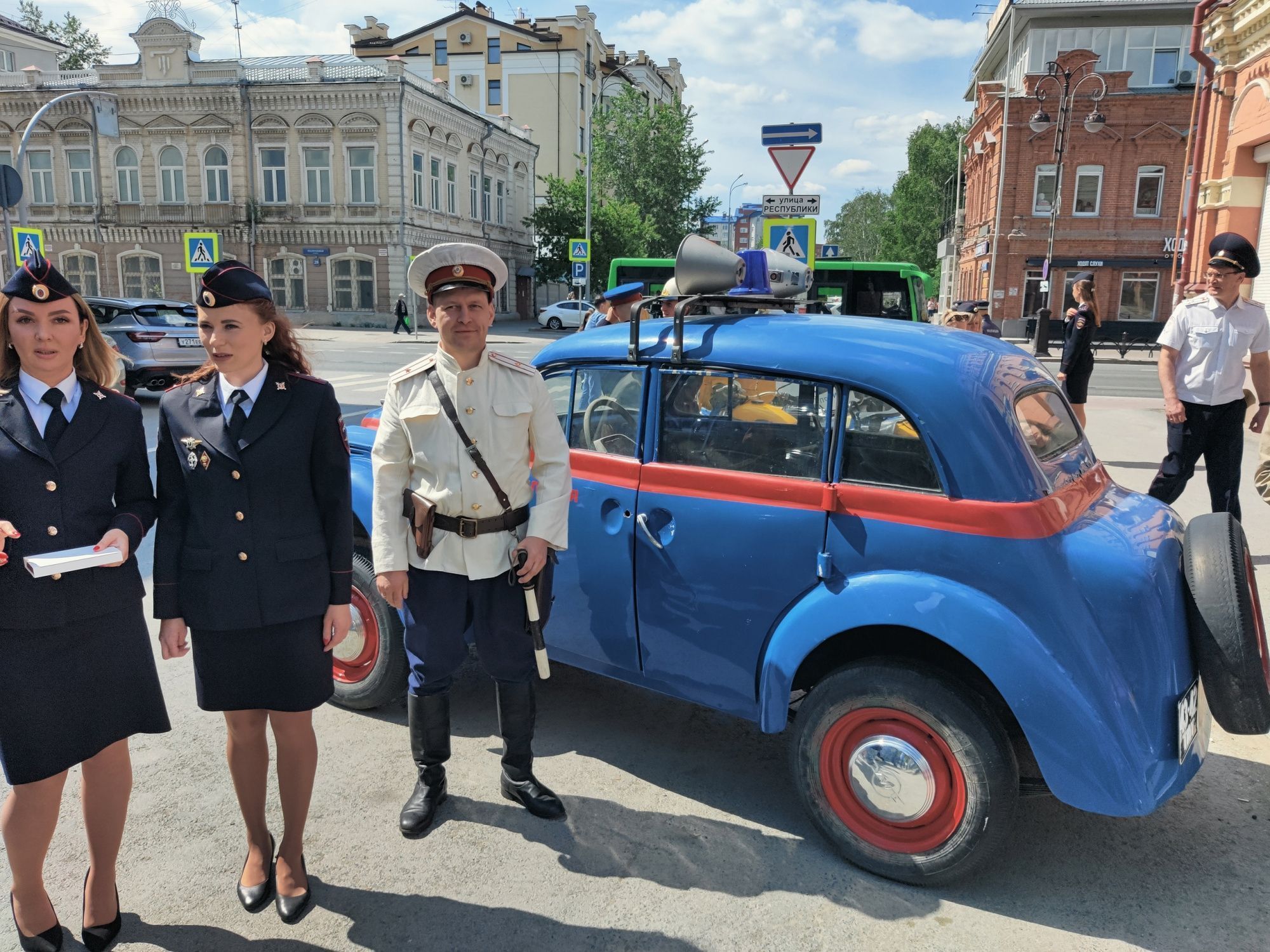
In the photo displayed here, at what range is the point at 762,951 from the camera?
2.62 metres

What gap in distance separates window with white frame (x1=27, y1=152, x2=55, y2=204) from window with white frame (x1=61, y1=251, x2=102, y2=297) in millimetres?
2305

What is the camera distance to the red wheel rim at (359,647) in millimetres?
3957

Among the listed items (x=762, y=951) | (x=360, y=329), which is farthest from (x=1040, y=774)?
(x=360, y=329)

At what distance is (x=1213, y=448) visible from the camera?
5.82 m

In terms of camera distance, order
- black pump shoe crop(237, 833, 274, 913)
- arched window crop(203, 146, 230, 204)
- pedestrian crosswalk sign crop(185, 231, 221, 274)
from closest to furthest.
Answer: black pump shoe crop(237, 833, 274, 913), pedestrian crosswalk sign crop(185, 231, 221, 274), arched window crop(203, 146, 230, 204)

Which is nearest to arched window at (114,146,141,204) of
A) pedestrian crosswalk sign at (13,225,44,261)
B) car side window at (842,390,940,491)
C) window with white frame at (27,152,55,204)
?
window with white frame at (27,152,55,204)

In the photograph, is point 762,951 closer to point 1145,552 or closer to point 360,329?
point 1145,552

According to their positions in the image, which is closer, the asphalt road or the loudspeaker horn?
the asphalt road

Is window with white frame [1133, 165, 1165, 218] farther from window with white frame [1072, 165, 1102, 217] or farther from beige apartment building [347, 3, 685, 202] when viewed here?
beige apartment building [347, 3, 685, 202]

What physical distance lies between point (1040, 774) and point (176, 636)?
262 centimetres

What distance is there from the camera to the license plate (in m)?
2.63

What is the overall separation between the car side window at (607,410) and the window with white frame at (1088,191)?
1562 inches

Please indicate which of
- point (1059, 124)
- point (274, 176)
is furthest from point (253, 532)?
point (274, 176)

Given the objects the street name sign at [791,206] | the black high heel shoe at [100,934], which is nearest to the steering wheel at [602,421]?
the black high heel shoe at [100,934]
